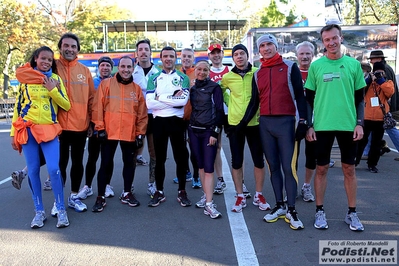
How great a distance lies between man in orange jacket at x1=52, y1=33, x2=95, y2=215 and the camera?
529 cm

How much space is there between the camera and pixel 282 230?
4.54 m

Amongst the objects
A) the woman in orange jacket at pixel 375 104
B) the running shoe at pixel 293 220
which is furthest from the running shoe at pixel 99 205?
the woman in orange jacket at pixel 375 104

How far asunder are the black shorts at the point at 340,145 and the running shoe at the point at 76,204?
305 centimetres

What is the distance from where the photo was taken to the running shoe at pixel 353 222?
443cm

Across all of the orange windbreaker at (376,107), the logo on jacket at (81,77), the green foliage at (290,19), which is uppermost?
the green foliage at (290,19)

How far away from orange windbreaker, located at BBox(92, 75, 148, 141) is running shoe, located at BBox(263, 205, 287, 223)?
203cm

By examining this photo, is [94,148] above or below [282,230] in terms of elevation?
above

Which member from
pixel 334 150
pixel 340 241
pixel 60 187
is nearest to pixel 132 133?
pixel 60 187

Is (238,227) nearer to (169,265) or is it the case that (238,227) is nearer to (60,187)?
(169,265)

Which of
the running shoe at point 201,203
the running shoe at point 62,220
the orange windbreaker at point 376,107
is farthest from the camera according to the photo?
the orange windbreaker at point 376,107

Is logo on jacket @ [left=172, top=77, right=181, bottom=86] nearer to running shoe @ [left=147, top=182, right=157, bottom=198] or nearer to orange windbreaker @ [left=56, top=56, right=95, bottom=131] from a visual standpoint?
orange windbreaker @ [left=56, top=56, right=95, bottom=131]

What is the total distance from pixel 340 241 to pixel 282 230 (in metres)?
0.63

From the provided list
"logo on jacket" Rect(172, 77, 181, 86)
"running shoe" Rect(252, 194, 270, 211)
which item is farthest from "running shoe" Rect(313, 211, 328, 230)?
"logo on jacket" Rect(172, 77, 181, 86)

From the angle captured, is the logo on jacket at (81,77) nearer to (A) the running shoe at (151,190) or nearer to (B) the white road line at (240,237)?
(A) the running shoe at (151,190)
